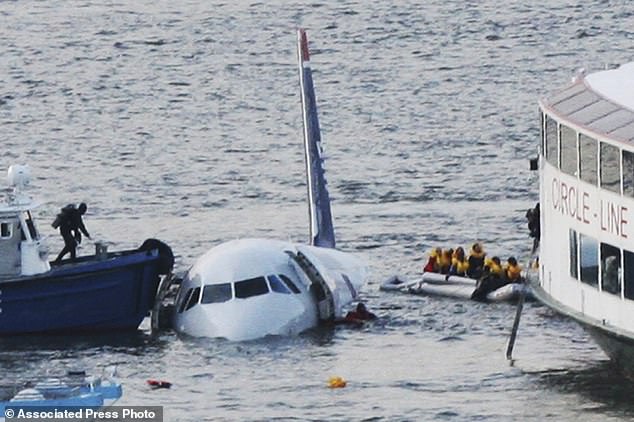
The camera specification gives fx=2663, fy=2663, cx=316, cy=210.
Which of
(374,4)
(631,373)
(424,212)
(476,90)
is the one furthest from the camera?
(374,4)

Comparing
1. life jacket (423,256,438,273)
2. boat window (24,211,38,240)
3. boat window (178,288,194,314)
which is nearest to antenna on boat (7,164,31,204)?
boat window (24,211,38,240)

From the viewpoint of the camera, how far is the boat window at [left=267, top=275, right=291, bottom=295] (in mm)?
72875

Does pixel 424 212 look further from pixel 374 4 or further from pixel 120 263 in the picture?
pixel 374 4

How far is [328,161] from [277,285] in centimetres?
3142

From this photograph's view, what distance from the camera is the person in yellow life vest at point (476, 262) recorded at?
7825 centimetres

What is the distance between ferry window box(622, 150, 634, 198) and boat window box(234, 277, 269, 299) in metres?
14.8

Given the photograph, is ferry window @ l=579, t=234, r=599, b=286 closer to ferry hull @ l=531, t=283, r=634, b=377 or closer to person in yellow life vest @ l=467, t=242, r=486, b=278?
ferry hull @ l=531, t=283, r=634, b=377

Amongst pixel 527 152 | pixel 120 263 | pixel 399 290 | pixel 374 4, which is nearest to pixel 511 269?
pixel 399 290

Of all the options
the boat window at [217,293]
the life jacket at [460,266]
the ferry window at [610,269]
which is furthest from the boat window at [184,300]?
the ferry window at [610,269]

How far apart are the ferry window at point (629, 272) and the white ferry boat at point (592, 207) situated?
0.02 metres

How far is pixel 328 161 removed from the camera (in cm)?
10406

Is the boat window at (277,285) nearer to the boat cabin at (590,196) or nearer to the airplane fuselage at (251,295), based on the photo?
the airplane fuselage at (251,295)

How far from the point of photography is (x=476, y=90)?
405 feet

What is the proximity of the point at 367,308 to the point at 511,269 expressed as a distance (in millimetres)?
4362
